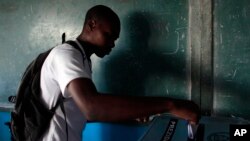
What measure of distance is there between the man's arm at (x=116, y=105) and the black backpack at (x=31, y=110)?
23 cm

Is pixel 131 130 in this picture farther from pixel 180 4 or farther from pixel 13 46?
pixel 13 46

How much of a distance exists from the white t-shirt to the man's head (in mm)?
97

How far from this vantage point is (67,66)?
3.31 ft

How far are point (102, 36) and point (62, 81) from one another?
333 millimetres

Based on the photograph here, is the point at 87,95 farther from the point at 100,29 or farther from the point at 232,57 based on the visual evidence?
the point at 232,57

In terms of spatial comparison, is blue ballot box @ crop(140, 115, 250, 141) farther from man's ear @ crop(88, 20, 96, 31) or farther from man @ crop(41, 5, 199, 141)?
man's ear @ crop(88, 20, 96, 31)

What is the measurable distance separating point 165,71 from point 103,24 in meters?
0.60

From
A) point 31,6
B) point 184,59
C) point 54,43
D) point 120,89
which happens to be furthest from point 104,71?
point 31,6

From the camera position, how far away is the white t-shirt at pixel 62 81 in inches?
39.5

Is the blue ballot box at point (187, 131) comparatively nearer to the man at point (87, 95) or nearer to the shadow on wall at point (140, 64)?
the man at point (87, 95)

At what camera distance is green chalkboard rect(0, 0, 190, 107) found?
1.67m

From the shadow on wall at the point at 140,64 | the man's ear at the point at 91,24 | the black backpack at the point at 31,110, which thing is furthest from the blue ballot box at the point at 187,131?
the man's ear at the point at 91,24

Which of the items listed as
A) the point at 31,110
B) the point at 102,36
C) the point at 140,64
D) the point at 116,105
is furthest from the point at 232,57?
the point at 31,110

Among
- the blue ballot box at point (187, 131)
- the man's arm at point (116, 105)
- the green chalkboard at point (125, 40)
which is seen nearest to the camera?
the man's arm at point (116, 105)
